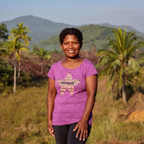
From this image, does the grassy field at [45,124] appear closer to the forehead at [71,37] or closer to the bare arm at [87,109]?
the bare arm at [87,109]

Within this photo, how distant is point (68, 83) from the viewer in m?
2.21

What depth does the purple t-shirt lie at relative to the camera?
2193mm

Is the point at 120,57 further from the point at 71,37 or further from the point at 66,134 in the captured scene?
the point at 66,134

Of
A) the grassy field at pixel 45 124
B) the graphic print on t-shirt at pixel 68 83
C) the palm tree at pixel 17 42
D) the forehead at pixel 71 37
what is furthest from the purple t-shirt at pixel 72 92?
the palm tree at pixel 17 42

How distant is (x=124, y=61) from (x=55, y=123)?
14916 mm

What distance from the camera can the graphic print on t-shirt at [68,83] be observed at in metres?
2.19

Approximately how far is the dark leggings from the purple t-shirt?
0.20 feet

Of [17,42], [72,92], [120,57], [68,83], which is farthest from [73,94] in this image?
[17,42]

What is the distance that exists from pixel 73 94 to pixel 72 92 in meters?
0.02

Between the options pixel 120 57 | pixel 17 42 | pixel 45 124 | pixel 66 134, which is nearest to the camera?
pixel 66 134

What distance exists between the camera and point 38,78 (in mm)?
44281

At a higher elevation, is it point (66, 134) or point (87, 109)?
point (87, 109)

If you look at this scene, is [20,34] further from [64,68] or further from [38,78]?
[64,68]

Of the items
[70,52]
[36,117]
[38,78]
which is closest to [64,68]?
[70,52]
